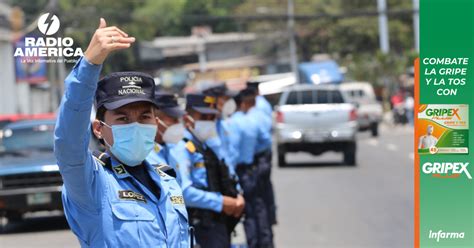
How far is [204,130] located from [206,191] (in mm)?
744

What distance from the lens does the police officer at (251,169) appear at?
1018 cm

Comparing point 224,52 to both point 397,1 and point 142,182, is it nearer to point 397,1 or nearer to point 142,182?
point 397,1

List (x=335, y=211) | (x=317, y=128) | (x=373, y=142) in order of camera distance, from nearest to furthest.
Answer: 1. (x=335, y=211)
2. (x=317, y=128)
3. (x=373, y=142)

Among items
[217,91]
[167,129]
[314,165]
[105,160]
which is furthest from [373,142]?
[105,160]

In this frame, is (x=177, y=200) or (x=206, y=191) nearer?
(x=177, y=200)

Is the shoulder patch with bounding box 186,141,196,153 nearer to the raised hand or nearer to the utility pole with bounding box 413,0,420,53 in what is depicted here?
the utility pole with bounding box 413,0,420,53

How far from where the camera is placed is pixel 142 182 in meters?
4.16

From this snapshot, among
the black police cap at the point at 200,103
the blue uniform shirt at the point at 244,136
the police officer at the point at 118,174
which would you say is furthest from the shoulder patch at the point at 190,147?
the blue uniform shirt at the point at 244,136

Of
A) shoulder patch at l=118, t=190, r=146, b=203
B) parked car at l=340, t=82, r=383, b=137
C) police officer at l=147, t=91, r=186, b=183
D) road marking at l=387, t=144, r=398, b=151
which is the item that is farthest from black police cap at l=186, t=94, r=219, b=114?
parked car at l=340, t=82, r=383, b=137

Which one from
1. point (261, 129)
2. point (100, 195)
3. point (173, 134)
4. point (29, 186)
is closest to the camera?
point (100, 195)

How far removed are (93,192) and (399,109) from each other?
147ft

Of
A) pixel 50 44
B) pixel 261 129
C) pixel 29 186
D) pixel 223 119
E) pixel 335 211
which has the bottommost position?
pixel 335 211

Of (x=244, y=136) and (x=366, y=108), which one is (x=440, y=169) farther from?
(x=366, y=108)

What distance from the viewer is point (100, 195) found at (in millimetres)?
3957
